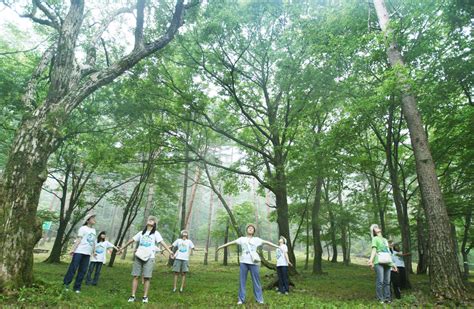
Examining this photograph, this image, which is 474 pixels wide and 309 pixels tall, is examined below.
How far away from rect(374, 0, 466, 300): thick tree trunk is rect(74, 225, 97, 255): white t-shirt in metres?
8.91

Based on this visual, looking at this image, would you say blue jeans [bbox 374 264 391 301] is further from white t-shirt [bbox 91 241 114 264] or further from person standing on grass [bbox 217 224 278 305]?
white t-shirt [bbox 91 241 114 264]

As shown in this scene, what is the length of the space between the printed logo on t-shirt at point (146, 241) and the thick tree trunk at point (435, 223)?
6.94 m

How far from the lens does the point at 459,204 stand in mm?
13352

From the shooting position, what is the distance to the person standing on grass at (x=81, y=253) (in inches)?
276

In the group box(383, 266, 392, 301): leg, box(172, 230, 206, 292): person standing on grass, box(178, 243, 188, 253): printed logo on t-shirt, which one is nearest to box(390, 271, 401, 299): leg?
box(383, 266, 392, 301): leg

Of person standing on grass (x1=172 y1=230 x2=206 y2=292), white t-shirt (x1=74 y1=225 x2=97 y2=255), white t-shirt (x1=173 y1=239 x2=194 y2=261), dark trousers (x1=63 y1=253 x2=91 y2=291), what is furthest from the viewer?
white t-shirt (x1=173 y1=239 x2=194 y2=261)

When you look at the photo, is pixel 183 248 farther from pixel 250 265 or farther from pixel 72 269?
pixel 250 265

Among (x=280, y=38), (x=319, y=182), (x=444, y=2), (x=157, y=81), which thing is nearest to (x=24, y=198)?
(x=157, y=81)

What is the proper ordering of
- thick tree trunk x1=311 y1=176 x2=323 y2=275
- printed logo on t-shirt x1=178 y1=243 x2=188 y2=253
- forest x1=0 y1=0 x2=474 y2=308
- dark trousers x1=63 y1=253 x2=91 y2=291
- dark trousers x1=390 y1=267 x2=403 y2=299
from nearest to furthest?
forest x1=0 y1=0 x2=474 y2=308
dark trousers x1=63 y1=253 x2=91 y2=291
dark trousers x1=390 y1=267 x2=403 y2=299
printed logo on t-shirt x1=178 y1=243 x2=188 y2=253
thick tree trunk x1=311 y1=176 x2=323 y2=275

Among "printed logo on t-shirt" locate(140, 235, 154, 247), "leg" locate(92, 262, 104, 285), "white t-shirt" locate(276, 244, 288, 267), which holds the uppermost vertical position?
"printed logo on t-shirt" locate(140, 235, 154, 247)

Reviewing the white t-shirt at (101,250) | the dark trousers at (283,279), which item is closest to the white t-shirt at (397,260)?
the dark trousers at (283,279)

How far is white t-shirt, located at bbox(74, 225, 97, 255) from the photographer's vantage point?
7.27 meters

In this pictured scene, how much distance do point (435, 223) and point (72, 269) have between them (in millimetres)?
9525

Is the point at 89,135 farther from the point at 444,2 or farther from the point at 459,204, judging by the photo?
the point at 459,204
